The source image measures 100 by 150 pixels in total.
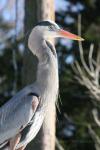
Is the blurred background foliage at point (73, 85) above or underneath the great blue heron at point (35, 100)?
underneath

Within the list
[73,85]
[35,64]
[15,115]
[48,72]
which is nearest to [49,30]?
[48,72]

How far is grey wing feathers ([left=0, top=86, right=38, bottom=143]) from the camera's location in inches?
238

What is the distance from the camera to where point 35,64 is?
729cm

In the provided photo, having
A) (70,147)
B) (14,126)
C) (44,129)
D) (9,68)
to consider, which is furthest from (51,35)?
(9,68)

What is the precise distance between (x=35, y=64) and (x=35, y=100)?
1.27 meters

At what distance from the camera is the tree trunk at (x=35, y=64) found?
7246 mm

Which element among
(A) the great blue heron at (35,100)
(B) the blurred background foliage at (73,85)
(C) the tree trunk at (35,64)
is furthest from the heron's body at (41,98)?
(B) the blurred background foliage at (73,85)

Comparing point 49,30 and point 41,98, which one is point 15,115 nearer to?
point 41,98

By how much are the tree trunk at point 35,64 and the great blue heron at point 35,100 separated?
106cm

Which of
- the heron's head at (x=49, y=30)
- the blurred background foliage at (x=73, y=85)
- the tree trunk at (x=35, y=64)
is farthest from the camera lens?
the blurred background foliage at (x=73, y=85)

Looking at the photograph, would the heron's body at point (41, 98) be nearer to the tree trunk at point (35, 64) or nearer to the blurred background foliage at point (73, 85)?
the tree trunk at point (35, 64)

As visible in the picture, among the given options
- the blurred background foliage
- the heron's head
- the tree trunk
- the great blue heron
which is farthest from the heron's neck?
the blurred background foliage

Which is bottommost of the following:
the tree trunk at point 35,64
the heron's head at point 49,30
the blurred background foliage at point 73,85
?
the blurred background foliage at point 73,85

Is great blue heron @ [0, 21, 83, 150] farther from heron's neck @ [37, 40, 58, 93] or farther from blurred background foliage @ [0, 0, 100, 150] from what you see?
blurred background foliage @ [0, 0, 100, 150]
